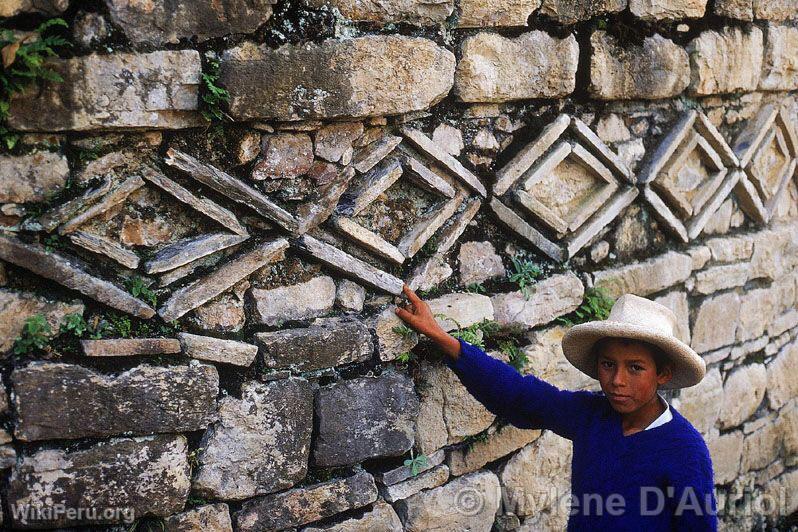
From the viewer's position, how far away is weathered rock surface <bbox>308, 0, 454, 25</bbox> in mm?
2426

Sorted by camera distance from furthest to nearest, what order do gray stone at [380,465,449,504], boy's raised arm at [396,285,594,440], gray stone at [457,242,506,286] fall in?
gray stone at [457,242,506,286] → gray stone at [380,465,449,504] → boy's raised arm at [396,285,594,440]

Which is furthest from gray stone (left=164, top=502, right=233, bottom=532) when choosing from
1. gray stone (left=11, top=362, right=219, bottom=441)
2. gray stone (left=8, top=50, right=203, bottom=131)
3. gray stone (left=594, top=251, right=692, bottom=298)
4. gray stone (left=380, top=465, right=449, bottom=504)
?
gray stone (left=594, top=251, right=692, bottom=298)

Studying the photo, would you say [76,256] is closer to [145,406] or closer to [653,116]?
[145,406]

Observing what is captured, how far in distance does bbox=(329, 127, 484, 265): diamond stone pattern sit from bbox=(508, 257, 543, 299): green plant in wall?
0.36 m

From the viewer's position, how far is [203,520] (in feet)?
7.57

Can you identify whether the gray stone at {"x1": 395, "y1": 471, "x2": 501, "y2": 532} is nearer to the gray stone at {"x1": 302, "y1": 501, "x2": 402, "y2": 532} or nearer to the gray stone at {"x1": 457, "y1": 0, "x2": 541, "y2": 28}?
the gray stone at {"x1": 302, "y1": 501, "x2": 402, "y2": 532}

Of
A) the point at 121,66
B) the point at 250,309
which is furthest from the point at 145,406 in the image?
the point at 121,66

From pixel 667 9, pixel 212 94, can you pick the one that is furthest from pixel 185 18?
pixel 667 9

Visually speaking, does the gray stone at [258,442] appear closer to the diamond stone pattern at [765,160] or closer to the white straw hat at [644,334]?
the white straw hat at [644,334]

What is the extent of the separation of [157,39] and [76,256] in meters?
0.64

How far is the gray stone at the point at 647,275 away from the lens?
10.7 ft

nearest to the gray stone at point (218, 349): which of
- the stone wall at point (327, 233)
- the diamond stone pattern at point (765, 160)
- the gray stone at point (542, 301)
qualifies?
the stone wall at point (327, 233)

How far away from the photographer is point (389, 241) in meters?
2.69

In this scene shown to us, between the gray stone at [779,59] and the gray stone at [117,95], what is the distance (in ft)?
9.67
